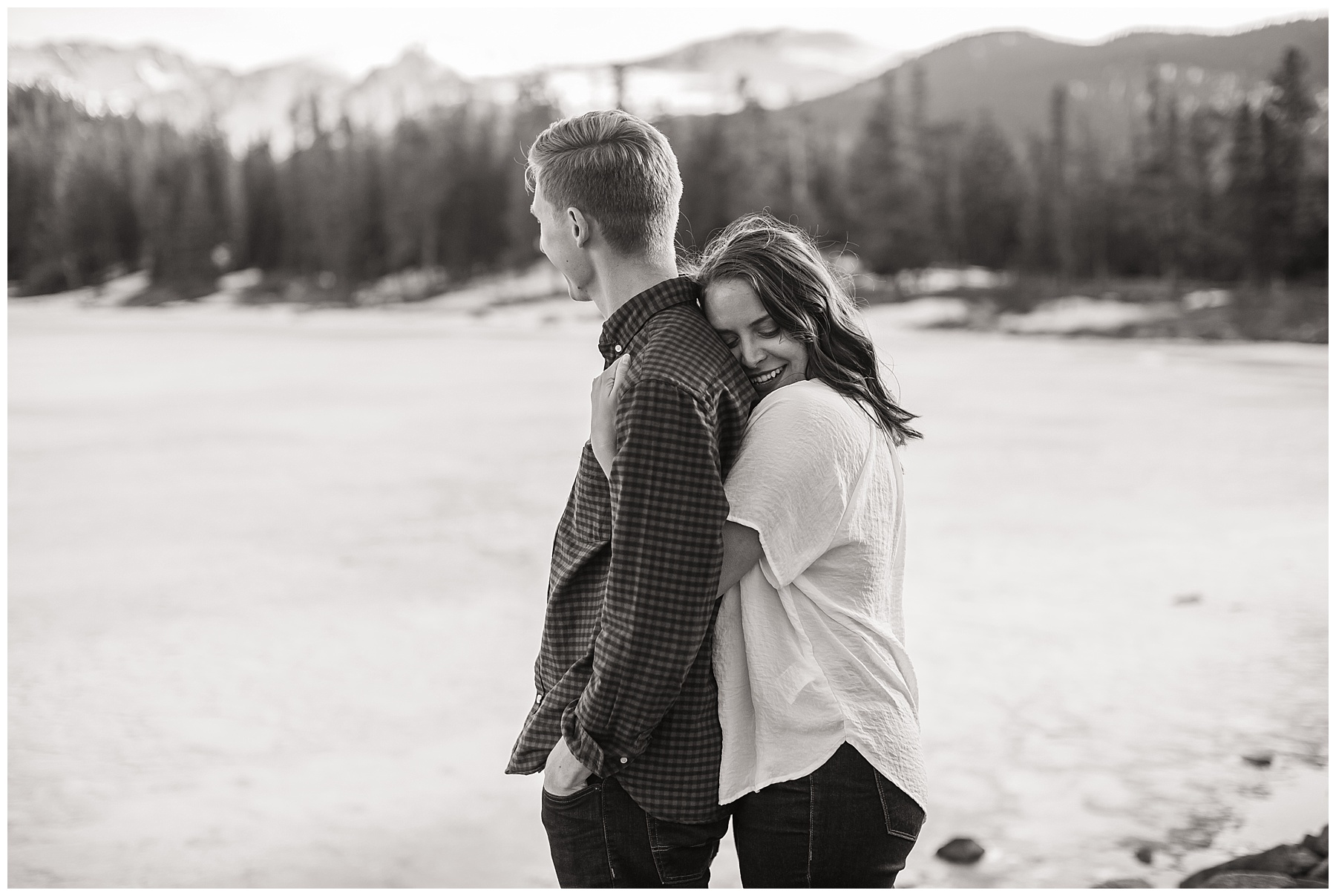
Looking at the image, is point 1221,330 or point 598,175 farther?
point 1221,330

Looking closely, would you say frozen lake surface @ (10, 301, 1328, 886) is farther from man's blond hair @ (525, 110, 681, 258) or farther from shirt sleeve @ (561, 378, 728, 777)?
shirt sleeve @ (561, 378, 728, 777)

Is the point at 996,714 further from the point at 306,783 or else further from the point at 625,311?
the point at 625,311

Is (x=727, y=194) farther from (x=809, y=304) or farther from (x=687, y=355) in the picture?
(x=687, y=355)

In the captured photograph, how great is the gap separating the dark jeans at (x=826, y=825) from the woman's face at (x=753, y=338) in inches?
21.4

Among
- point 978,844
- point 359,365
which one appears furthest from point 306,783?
point 359,365

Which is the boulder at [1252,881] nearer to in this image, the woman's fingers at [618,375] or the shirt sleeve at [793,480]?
the shirt sleeve at [793,480]

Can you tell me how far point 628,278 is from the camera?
1827 mm

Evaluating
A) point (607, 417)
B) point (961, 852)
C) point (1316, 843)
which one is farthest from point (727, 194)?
point (607, 417)

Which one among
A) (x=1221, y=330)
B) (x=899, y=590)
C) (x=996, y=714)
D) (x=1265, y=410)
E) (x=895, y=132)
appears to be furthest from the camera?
(x=895, y=132)

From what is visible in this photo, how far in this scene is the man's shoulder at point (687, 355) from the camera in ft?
5.35

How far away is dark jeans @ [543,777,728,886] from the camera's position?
69.9 inches

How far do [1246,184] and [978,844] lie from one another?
37.6m

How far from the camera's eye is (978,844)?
4473mm

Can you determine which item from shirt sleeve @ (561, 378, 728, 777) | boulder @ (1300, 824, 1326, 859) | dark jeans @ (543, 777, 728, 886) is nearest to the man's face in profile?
shirt sleeve @ (561, 378, 728, 777)
